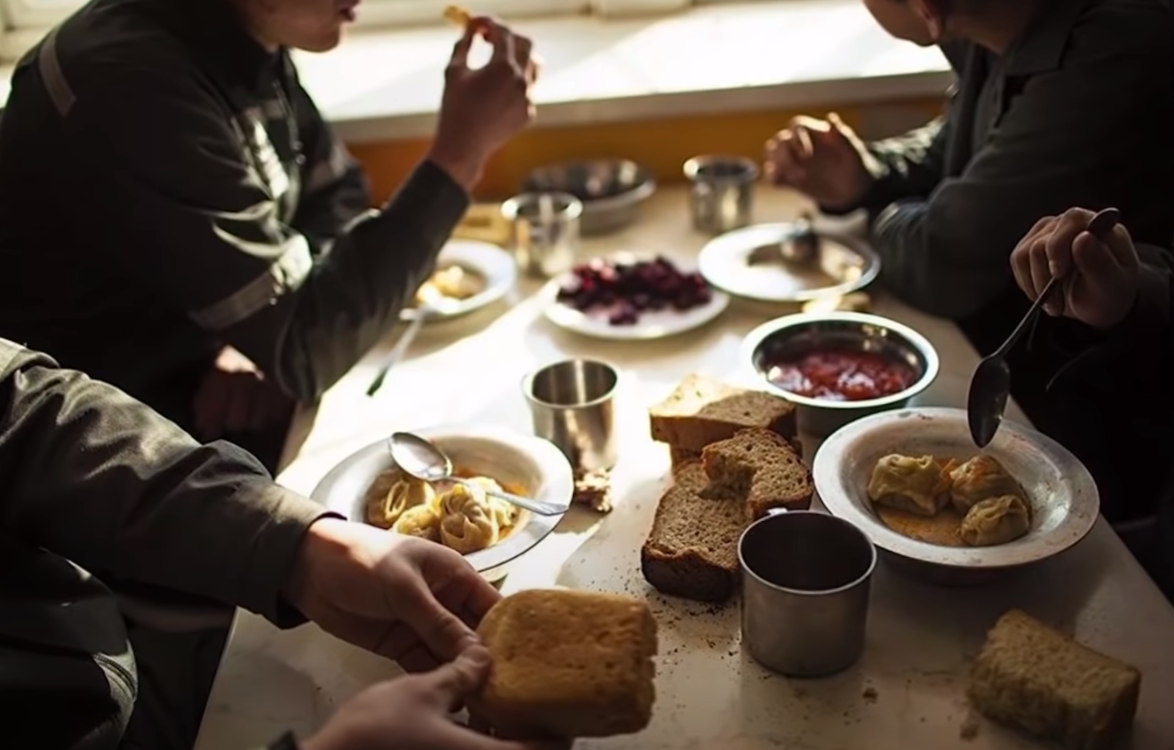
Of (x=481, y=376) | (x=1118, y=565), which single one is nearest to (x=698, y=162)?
(x=481, y=376)

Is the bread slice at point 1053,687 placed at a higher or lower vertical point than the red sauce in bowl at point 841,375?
higher

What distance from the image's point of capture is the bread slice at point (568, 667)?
77 centimetres

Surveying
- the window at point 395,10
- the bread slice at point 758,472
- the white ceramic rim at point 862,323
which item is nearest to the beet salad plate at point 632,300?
the white ceramic rim at point 862,323

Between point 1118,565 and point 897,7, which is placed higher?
point 897,7

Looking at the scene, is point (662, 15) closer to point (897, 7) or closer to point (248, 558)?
point (897, 7)

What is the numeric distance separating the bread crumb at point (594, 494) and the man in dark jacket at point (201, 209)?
0.35 m

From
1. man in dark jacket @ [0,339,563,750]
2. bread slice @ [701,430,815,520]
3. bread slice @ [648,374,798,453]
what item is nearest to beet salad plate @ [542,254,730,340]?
bread slice @ [648,374,798,453]

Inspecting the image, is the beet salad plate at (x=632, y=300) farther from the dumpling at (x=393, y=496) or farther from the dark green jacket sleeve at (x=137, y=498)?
the dark green jacket sleeve at (x=137, y=498)

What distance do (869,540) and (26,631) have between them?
26.0 inches

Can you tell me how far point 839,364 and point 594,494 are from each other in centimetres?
33

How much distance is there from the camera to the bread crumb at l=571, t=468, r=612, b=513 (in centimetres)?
110

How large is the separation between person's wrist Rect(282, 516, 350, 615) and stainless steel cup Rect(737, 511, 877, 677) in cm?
30

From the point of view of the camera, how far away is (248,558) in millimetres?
896

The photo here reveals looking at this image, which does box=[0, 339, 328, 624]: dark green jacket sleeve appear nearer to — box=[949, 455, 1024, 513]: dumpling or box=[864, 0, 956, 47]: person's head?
box=[949, 455, 1024, 513]: dumpling
